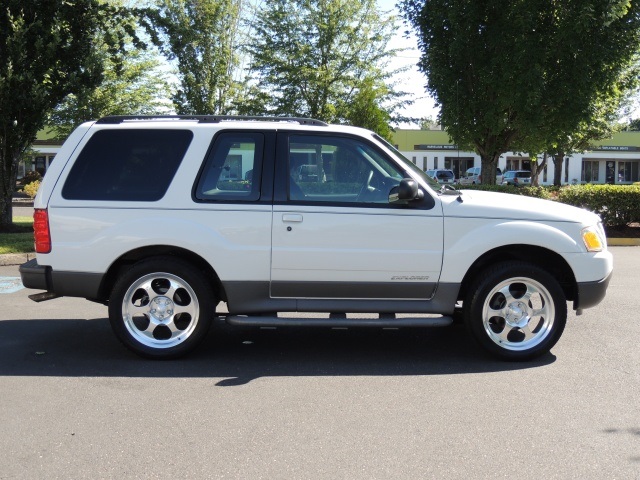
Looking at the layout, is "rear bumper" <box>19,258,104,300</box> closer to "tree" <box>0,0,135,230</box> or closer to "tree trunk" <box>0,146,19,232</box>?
"tree" <box>0,0,135,230</box>

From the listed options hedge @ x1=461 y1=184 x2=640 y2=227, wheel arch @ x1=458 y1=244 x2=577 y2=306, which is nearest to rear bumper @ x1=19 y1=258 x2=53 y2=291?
wheel arch @ x1=458 y1=244 x2=577 y2=306

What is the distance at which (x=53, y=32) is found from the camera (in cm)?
1366

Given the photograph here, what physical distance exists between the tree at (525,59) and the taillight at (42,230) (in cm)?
1343

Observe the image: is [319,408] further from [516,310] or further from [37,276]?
[37,276]

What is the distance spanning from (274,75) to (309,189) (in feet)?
66.2

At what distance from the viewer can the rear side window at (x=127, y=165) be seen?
5738mm

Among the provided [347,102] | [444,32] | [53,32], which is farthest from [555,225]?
[347,102]

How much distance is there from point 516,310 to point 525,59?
41.0 ft

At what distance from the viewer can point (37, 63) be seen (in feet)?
45.0

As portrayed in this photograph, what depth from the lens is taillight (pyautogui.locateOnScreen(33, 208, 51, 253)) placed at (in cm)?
571

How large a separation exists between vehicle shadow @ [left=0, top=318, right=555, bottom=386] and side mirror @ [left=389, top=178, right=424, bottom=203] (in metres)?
1.38

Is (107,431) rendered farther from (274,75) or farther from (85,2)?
(274,75)

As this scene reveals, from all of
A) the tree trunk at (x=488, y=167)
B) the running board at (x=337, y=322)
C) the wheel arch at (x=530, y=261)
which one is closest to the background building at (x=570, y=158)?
the tree trunk at (x=488, y=167)

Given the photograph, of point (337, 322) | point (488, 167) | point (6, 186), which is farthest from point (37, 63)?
point (488, 167)
